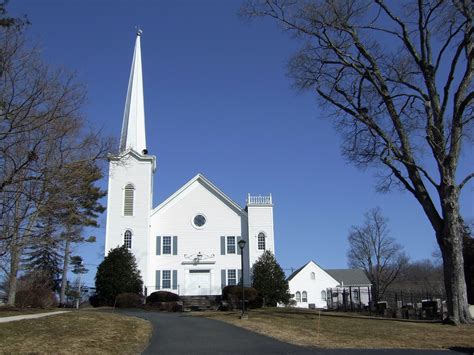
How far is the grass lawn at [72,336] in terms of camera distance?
10922mm

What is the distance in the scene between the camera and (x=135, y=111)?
42219mm

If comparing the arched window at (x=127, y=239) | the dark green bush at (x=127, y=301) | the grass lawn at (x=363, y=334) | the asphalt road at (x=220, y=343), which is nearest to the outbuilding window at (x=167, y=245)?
the arched window at (x=127, y=239)

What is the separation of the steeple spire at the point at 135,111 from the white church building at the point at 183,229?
0.16 m

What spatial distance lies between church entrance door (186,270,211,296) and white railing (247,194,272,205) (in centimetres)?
627

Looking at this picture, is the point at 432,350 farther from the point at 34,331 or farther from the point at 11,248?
the point at 11,248

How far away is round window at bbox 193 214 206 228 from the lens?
3981 centimetres

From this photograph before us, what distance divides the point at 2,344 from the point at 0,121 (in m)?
7.40

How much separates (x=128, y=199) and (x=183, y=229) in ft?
15.5

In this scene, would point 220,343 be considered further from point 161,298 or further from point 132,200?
point 132,200

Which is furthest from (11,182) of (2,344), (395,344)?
(395,344)

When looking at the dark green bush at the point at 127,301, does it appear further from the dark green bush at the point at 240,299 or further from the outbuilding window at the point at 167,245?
the outbuilding window at the point at 167,245

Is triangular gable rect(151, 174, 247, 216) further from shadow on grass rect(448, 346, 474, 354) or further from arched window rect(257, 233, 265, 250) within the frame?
shadow on grass rect(448, 346, 474, 354)

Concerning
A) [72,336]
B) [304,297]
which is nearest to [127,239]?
[72,336]

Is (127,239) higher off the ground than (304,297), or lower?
higher
